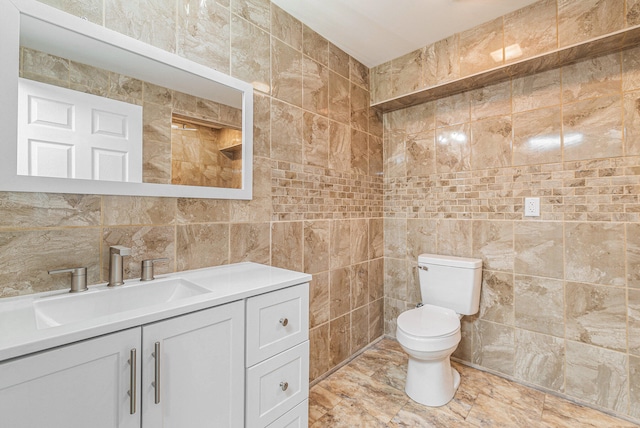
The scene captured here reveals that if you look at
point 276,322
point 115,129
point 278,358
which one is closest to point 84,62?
point 115,129

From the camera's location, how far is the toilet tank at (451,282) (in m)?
1.95

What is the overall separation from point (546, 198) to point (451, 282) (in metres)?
0.80

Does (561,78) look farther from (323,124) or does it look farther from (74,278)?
(74,278)

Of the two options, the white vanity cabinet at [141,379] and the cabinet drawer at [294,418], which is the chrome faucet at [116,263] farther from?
the cabinet drawer at [294,418]

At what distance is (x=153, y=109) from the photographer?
1.22m

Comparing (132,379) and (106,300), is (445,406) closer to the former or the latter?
(132,379)

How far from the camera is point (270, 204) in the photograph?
Result: 1.67 m

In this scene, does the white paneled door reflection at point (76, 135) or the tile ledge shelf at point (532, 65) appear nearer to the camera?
the white paneled door reflection at point (76, 135)

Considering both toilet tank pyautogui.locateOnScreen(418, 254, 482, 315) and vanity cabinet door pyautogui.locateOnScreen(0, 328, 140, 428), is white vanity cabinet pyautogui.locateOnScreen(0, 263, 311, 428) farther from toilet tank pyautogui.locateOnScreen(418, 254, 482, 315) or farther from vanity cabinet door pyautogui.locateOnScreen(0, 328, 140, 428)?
toilet tank pyautogui.locateOnScreen(418, 254, 482, 315)

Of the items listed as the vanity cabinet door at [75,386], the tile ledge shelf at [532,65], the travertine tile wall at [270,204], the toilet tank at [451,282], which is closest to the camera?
the vanity cabinet door at [75,386]

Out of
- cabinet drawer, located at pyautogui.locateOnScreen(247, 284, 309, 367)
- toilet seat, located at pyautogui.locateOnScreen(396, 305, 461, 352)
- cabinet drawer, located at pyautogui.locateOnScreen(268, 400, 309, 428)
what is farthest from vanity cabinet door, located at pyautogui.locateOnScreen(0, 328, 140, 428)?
toilet seat, located at pyautogui.locateOnScreen(396, 305, 461, 352)

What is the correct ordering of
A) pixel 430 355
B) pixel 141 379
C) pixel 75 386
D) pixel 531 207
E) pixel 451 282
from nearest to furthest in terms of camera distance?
pixel 75 386
pixel 141 379
pixel 430 355
pixel 531 207
pixel 451 282

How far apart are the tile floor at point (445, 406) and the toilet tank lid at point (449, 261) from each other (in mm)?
775

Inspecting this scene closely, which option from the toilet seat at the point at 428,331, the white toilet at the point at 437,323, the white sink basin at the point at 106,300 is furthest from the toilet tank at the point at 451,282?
the white sink basin at the point at 106,300
